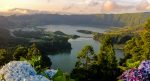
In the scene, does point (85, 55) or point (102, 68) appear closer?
point (102, 68)

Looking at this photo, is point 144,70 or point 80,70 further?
point 80,70

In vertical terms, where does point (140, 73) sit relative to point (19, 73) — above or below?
below

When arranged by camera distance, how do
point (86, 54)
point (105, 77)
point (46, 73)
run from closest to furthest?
point (46, 73) < point (105, 77) < point (86, 54)

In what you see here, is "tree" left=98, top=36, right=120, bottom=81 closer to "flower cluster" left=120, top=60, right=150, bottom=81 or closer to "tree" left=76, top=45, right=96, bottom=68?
"tree" left=76, top=45, right=96, bottom=68

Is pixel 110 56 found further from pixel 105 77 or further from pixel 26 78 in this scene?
pixel 26 78

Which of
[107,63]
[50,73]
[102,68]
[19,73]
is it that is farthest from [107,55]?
[19,73]

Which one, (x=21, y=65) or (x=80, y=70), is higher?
(x=21, y=65)

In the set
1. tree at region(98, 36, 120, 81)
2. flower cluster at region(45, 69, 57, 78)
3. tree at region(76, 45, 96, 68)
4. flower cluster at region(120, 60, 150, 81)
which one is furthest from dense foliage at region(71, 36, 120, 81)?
flower cluster at region(45, 69, 57, 78)

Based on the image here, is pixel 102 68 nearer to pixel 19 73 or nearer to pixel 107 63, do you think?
pixel 107 63

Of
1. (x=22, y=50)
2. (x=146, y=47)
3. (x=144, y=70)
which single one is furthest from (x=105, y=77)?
(x=144, y=70)

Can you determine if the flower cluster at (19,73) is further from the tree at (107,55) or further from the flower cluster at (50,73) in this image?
the tree at (107,55)
